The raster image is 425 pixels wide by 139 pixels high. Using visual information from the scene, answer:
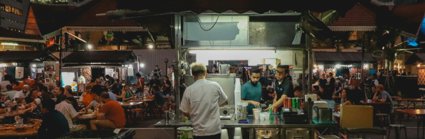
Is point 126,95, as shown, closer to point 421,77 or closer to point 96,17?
point 96,17

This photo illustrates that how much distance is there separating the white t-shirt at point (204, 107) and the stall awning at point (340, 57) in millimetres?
15732

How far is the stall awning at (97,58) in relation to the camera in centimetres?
1905

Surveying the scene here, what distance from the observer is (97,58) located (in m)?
19.2

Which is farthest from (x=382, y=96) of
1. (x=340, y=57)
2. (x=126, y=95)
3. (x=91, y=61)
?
(x=91, y=61)

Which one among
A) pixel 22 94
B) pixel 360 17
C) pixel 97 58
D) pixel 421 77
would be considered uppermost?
pixel 360 17

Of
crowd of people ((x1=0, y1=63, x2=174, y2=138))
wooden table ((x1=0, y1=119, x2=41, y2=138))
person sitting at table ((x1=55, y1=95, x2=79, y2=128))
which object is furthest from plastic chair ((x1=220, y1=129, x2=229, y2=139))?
person sitting at table ((x1=55, y1=95, x2=79, y2=128))

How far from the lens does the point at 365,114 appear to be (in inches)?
309

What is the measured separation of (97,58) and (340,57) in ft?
39.4

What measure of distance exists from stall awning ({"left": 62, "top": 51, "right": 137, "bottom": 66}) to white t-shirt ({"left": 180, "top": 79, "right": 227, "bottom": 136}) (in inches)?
538

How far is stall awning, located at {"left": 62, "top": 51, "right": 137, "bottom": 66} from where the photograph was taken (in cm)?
1905

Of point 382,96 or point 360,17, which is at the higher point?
point 360,17

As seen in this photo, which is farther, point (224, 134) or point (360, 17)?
point (360, 17)

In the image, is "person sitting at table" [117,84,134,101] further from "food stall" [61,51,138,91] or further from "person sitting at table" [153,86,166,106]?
"food stall" [61,51,138,91]

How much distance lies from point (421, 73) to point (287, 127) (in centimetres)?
2097
